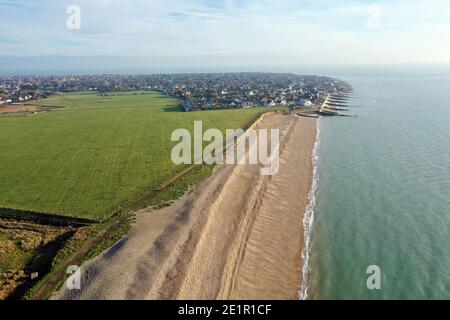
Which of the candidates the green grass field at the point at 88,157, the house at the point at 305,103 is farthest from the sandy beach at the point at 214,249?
the house at the point at 305,103

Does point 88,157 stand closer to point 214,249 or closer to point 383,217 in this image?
point 214,249

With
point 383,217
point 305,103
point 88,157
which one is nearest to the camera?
point 383,217

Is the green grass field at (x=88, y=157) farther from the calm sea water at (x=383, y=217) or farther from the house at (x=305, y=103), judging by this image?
the house at (x=305, y=103)

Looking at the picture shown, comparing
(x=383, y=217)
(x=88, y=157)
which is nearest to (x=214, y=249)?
(x=383, y=217)

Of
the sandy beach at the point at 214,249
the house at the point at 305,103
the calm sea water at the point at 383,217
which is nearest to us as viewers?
the sandy beach at the point at 214,249

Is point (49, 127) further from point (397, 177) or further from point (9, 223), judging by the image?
point (397, 177)

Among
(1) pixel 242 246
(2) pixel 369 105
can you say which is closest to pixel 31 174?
(1) pixel 242 246

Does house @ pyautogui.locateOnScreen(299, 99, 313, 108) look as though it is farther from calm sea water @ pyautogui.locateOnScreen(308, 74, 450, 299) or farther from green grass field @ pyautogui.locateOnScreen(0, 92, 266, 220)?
calm sea water @ pyautogui.locateOnScreen(308, 74, 450, 299)

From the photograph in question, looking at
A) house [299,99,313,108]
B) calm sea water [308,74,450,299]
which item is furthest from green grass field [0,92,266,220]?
house [299,99,313,108]
